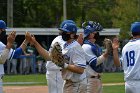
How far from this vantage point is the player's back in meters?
8.27

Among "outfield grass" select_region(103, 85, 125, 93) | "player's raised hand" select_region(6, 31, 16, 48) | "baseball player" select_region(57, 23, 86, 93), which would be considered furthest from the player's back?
"outfield grass" select_region(103, 85, 125, 93)

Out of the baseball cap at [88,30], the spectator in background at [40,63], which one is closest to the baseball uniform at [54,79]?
the baseball cap at [88,30]

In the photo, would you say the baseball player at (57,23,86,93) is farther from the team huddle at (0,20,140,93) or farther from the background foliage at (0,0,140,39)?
the background foliage at (0,0,140,39)

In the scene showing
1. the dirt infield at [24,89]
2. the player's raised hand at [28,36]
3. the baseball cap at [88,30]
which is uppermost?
the player's raised hand at [28,36]

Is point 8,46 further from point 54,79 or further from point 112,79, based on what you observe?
point 112,79

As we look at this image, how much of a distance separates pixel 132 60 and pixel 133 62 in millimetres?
37

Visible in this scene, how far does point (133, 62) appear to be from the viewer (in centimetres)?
832

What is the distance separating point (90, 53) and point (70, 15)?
3762cm

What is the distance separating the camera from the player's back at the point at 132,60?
827cm

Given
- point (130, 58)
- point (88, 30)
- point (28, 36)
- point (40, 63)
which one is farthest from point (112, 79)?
point (28, 36)

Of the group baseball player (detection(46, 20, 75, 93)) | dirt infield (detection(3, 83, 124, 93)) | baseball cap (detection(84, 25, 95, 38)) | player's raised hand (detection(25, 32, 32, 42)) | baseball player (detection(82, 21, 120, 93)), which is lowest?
dirt infield (detection(3, 83, 124, 93))

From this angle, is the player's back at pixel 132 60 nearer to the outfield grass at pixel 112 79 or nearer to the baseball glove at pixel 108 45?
the baseball glove at pixel 108 45

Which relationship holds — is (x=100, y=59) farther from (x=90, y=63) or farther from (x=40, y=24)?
(x=40, y=24)

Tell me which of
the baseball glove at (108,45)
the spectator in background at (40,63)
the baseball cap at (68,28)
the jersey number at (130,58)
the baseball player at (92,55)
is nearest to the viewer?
the baseball cap at (68,28)
